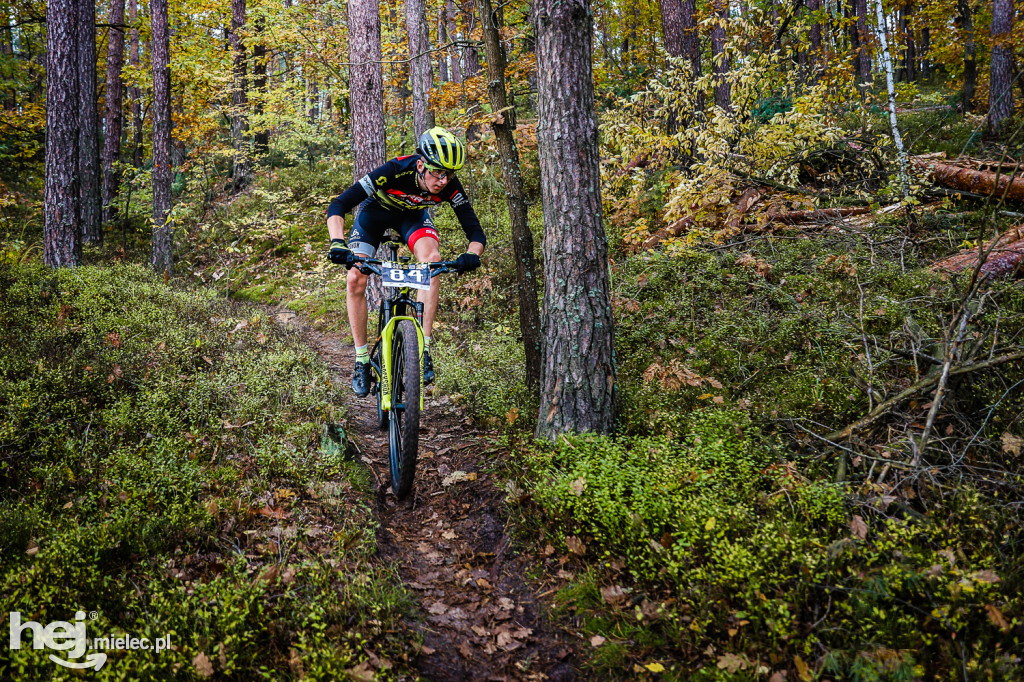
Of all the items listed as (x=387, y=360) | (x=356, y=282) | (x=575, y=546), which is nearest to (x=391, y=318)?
(x=387, y=360)

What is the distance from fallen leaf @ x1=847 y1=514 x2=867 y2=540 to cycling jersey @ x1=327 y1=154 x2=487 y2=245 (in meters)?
3.74

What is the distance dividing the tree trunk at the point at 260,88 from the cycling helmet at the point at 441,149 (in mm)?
13147

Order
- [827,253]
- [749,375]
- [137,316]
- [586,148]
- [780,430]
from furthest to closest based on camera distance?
[827,253]
[137,316]
[749,375]
[586,148]
[780,430]

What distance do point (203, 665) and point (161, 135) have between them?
44.8 ft

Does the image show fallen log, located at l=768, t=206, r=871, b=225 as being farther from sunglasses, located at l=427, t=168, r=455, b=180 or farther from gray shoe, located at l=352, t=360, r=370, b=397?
gray shoe, located at l=352, t=360, r=370, b=397

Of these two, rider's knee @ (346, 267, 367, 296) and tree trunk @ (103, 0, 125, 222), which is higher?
tree trunk @ (103, 0, 125, 222)

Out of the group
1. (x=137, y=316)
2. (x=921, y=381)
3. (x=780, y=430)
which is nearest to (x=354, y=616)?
(x=780, y=430)

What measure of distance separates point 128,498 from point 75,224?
845cm

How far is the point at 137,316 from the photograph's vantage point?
6.76 metres

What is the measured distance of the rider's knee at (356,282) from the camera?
5.30 metres

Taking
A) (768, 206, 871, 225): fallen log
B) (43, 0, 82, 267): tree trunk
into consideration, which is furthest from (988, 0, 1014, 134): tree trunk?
(43, 0, 82, 267): tree trunk

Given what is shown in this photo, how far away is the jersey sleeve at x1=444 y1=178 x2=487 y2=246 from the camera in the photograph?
17.1ft

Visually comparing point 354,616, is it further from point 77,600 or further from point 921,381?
point 921,381

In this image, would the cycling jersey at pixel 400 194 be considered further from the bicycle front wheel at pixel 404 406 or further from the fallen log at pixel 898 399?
the fallen log at pixel 898 399
